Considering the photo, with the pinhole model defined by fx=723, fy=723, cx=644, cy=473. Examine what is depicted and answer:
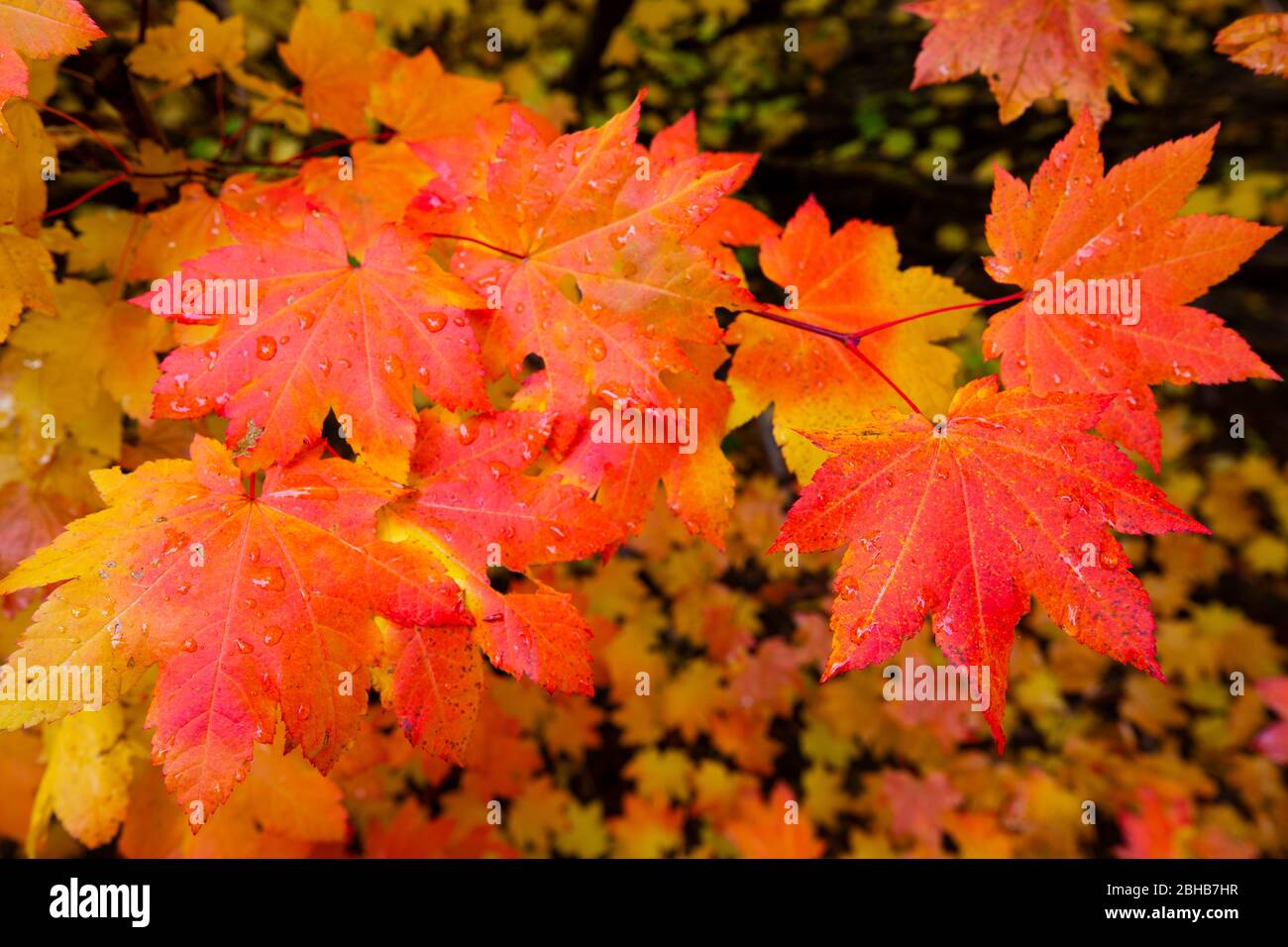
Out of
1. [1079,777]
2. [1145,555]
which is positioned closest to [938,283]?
[1079,777]

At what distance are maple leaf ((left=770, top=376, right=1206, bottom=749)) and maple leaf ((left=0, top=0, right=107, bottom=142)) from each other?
1257mm

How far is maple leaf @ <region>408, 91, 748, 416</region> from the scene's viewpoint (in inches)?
44.5

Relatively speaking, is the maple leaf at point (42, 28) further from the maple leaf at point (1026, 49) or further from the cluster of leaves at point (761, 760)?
the cluster of leaves at point (761, 760)

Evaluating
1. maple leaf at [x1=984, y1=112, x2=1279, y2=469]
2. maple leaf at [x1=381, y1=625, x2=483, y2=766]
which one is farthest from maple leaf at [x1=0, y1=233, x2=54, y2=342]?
maple leaf at [x1=984, y1=112, x2=1279, y2=469]

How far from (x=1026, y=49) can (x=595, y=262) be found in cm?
118

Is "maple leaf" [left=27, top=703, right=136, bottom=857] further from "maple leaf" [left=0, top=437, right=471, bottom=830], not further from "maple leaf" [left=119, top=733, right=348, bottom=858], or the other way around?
"maple leaf" [left=0, top=437, right=471, bottom=830]

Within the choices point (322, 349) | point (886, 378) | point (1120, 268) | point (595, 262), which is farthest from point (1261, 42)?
point (322, 349)

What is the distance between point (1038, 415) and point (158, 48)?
6.55 ft

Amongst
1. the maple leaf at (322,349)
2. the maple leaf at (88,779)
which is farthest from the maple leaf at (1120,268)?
the maple leaf at (88,779)

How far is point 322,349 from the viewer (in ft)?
3.86

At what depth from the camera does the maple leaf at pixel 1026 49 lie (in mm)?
1576

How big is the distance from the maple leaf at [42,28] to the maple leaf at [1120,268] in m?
1.44

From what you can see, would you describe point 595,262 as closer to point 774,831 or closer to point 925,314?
point 925,314
